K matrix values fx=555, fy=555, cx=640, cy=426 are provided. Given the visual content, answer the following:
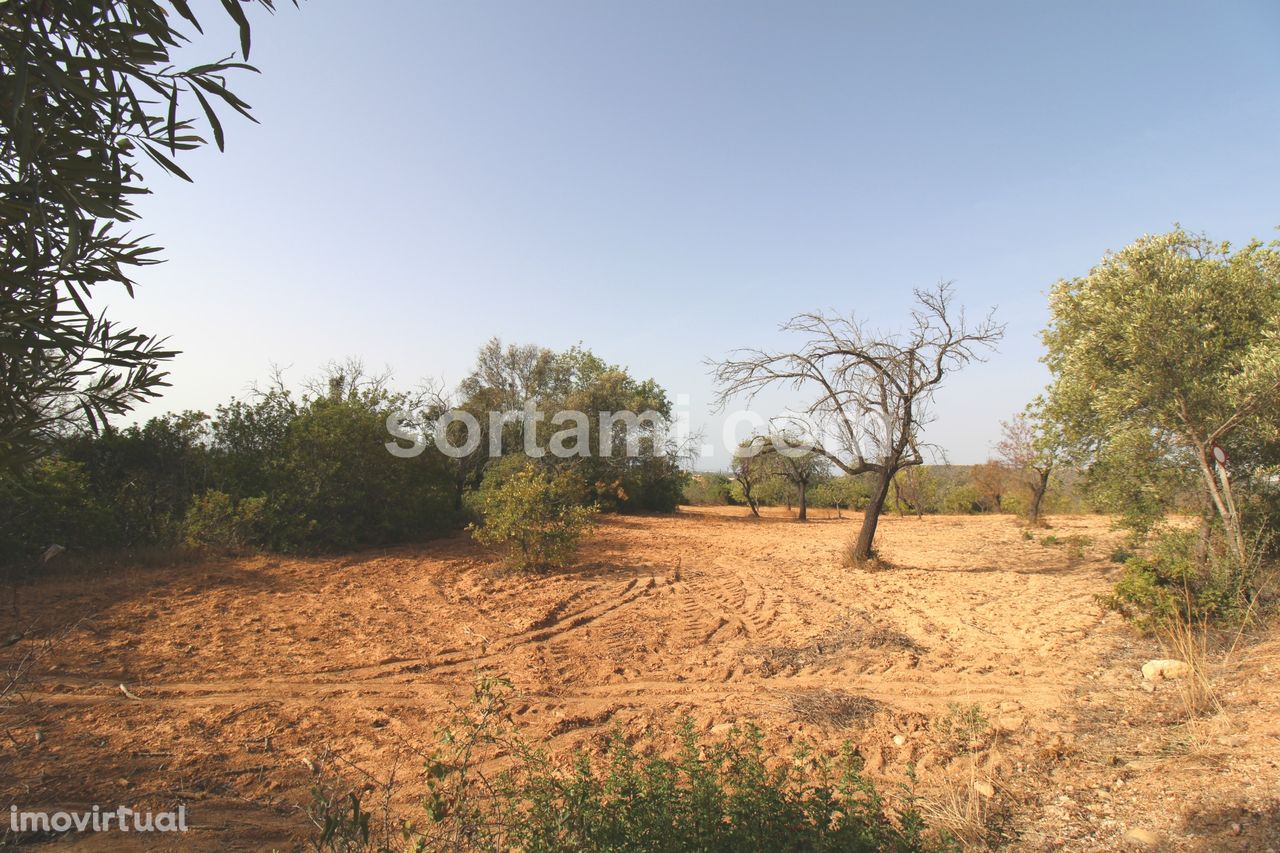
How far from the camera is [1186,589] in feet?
18.9

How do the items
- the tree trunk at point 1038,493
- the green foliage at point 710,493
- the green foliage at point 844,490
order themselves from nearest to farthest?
1. the tree trunk at point 1038,493
2. the green foliage at point 844,490
3. the green foliage at point 710,493

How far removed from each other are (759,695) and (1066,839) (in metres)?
2.26

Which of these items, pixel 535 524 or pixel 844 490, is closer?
pixel 535 524

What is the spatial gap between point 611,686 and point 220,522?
25.2 feet

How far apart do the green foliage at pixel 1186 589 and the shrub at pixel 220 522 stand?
12.2m

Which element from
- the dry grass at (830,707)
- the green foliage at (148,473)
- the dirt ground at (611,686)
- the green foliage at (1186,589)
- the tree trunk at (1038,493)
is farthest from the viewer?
the tree trunk at (1038,493)

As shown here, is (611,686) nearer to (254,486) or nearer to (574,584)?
(574,584)

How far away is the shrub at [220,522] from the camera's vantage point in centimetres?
873

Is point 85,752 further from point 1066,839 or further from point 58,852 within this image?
point 1066,839

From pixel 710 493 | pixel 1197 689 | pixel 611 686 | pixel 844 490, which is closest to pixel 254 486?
pixel 611 686

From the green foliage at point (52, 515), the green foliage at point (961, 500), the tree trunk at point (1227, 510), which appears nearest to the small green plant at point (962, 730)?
the tree trunk at point (1227, 510)

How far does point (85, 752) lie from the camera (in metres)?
3.32

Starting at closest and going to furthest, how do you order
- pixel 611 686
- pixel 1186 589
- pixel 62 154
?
pixel 62 154, pixel 611 686, pixel 1186 589

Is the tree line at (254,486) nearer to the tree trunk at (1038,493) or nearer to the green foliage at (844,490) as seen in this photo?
the tree trunk at (1038,493)
